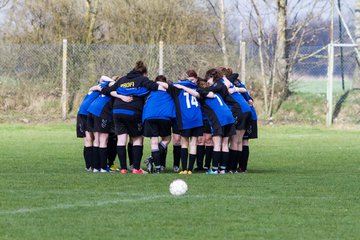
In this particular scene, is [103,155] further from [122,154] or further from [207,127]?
[207,127]

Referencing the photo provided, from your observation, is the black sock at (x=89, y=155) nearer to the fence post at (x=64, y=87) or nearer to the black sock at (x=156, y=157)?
the black sock at (x=156, y=157)

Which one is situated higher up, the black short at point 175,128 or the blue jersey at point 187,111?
the blue jersey at point 187,111

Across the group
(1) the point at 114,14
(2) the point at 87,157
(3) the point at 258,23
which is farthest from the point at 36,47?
(2) the point at 87,157

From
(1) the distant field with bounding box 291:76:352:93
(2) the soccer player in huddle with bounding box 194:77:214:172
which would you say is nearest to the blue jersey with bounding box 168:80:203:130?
(2) the soccer player in huddle with bounding box 194:77:214:172

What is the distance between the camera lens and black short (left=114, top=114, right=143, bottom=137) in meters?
16.9

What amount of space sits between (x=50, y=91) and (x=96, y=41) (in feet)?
12.4

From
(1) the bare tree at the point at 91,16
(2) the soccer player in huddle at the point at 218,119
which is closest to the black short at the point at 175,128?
(2) the soccer player in huddle at the point at 218,119

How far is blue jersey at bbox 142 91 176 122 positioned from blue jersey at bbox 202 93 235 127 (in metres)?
0.61

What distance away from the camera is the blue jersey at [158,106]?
16828 millimetres

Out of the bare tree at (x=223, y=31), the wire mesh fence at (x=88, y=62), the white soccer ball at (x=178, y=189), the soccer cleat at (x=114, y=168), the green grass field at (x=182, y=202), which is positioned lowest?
the soccer cleat at (x=114, y=168)

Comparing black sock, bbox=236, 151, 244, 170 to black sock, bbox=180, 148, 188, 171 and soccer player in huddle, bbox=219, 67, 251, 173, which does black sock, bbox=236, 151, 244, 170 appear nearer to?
soccer player in huddle, bbox=219, 67, 251, 173

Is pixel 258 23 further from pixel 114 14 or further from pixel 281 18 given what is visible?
pixel 114 14

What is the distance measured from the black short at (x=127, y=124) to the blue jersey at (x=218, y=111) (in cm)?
119

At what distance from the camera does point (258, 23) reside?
37.4 metres
